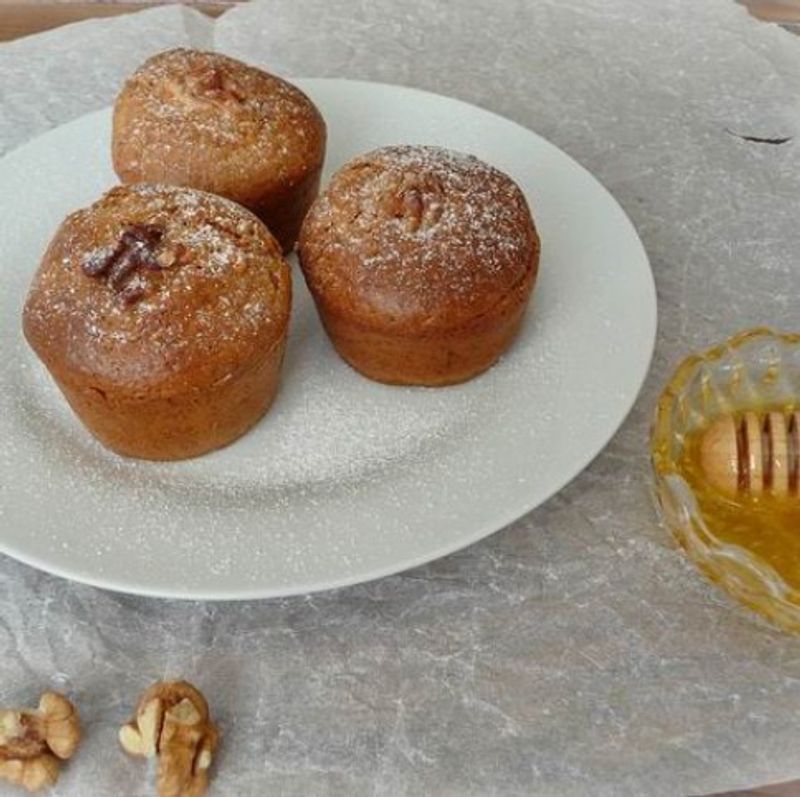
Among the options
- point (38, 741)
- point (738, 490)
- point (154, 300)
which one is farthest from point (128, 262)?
point (738, 490)

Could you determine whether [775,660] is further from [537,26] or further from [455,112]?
[537,26]

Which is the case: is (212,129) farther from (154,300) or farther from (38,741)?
(38,741)

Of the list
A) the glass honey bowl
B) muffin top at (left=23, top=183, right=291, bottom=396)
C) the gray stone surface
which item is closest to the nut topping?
muffin top at (left=23, top=183, right=291, bottom=396)

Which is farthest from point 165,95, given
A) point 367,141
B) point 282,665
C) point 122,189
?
point 282,665

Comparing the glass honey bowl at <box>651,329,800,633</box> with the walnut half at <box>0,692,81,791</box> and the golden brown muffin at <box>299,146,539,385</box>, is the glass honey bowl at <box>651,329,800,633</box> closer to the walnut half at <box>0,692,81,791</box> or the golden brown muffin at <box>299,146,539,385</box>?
the golden brown muffin at <box>299,146,539,385</box>

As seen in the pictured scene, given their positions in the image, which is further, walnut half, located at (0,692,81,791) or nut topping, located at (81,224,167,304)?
nut topping, located at (81,224,167,304)

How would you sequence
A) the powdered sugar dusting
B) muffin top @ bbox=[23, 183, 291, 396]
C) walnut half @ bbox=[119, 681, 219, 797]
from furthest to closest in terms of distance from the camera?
the powdered sugar dusting, muffin top @ bbox=[23, 183, 291, 396], walnut half @ bbox=[119, 681, 219, 797]

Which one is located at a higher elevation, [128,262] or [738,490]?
[128,262]
